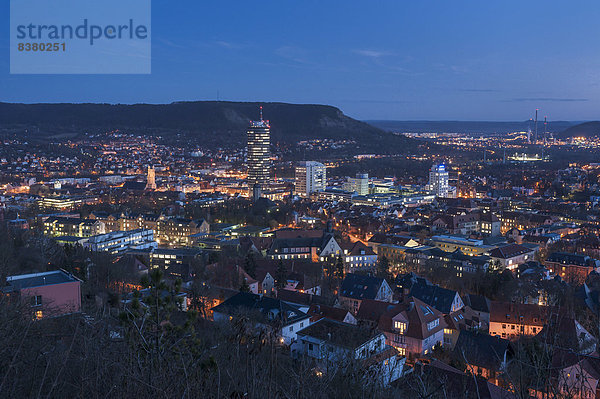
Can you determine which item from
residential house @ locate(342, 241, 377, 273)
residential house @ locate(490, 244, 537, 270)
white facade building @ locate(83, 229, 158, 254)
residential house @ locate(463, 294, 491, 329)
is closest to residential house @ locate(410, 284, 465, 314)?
residential house @ locate(463, 294, 491, 329)

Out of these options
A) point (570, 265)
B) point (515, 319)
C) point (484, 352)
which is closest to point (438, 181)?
point (570, 265)

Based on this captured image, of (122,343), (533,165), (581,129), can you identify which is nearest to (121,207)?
(122,343)

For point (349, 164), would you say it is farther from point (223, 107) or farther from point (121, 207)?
point (121, 207)

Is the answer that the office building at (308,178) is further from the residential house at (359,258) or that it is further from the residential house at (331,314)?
the residential house at (331,314)

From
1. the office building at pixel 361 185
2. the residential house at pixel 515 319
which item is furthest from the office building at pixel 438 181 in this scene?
the residential house at pixel 515 319

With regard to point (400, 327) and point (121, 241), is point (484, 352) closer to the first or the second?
point (400, 327)
